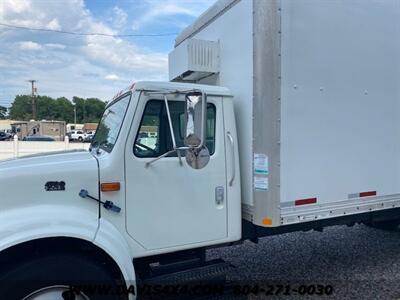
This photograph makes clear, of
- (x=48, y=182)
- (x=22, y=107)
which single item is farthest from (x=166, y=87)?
(x=22, y=107)

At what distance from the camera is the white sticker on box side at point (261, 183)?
315 cm

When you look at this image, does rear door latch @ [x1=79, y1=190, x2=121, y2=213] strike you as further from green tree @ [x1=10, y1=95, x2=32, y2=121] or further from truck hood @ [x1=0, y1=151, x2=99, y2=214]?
green tree @ [x1=10, y1=95, x2=32, y2=121]

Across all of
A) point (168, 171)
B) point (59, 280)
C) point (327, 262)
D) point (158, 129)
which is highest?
point (158, 129)

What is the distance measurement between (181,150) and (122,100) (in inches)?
28.4

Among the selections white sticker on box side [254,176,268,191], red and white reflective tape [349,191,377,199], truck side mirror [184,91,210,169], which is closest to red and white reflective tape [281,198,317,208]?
white sticker on box side [254,176,268,191]

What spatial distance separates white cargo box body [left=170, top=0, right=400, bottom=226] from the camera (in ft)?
10.3

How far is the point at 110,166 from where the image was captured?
113 inches

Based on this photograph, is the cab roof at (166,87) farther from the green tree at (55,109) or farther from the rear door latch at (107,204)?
the green tree at (55,109)

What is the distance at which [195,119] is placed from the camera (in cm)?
281

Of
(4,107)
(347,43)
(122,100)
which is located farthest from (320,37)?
(4,107)

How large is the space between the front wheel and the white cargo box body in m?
1.37

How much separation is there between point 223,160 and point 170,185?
54 cm

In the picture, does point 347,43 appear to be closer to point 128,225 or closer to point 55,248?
point 128,225

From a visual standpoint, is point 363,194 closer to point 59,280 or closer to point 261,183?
point 261,183
